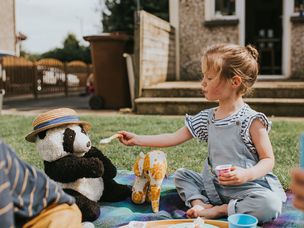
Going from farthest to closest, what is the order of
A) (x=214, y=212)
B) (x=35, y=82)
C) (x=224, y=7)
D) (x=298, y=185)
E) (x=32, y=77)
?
1. (x=32, y=77)
2. (x=35, y=82)
3. (x=224, y=7)
4. (x=214, y=212)
5. (x=298, y=185)

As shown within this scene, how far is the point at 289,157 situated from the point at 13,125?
4305 mm

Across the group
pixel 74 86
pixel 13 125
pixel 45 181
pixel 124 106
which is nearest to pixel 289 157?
pixel 45 181

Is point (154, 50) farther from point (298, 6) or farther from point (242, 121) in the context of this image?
point (242, 121)

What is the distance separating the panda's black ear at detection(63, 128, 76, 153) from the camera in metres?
2.47

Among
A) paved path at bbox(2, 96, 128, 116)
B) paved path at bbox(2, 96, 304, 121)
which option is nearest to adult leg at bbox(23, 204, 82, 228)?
paved path at bbox(2, 96, 304, 121)

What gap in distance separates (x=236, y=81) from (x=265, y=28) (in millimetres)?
10102

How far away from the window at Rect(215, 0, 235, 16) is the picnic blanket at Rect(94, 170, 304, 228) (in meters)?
7.77

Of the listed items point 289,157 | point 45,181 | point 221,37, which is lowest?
point 289,157

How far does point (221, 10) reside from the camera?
10203 mm

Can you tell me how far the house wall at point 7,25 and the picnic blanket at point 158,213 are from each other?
596 centimetres

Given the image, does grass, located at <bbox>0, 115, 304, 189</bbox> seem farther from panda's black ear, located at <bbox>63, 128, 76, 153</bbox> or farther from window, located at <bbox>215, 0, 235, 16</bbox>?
window, located at <bbox>215, 0, 235, 16</bbox>

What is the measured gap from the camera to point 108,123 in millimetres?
6594

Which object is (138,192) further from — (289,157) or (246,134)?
(289,157)

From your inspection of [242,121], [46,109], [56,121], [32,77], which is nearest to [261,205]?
[242,121]
